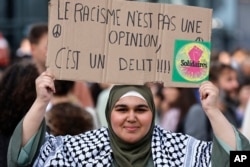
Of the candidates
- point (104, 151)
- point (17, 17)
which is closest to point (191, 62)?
point (104, 151)

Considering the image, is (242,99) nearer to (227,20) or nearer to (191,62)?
(191,62)

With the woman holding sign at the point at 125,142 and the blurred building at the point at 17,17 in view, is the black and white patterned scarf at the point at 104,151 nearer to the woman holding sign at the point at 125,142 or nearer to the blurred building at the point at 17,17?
the woman holding sign at the point at 125,142

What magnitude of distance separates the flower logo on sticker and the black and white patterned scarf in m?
0.34

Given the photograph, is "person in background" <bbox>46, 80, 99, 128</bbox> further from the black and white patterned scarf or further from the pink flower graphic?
the pink flower graphic

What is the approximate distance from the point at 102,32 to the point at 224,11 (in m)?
26.4

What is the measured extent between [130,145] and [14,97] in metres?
1.11

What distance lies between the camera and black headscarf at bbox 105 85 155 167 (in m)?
5.36

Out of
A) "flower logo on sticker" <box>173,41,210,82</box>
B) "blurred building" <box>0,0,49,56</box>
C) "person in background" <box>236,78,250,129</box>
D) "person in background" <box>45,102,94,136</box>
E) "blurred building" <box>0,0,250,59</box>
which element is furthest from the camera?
"blurred building" <box>0,0,250,59</box>

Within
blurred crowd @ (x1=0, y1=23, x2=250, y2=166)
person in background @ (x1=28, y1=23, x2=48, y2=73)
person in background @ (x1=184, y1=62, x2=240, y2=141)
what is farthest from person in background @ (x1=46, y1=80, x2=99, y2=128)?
person in background @ (x1=184, y1=62, x2=240, y2=141)

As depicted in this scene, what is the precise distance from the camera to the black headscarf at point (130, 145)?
5.36 meters

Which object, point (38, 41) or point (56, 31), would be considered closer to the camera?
point (56, 31)

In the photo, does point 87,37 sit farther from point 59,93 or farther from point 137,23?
point 59,93

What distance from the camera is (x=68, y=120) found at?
6.68 metres

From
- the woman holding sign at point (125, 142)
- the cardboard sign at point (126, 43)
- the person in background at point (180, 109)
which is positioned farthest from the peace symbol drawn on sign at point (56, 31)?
the person in background at point (180, 109)
